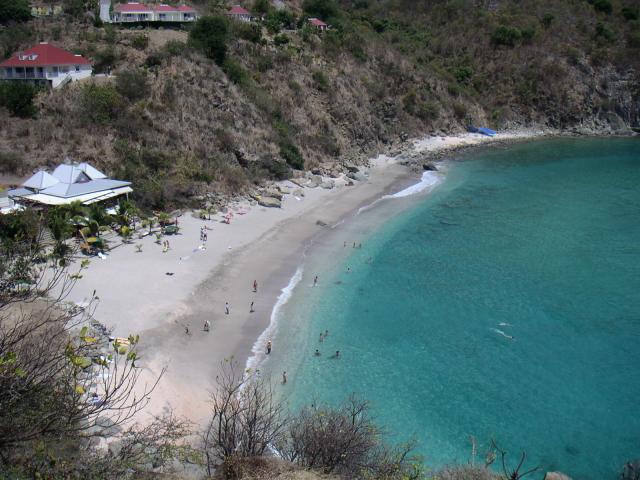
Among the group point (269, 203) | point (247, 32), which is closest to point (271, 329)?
point (269, 203)

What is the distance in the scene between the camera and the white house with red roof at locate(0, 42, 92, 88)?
4525 cm

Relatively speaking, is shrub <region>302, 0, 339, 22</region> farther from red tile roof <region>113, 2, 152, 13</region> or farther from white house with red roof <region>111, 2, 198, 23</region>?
red tile roof <region>113, 2, 152, 13</region>

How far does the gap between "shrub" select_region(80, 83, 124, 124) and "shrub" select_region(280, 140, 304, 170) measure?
13983 millimetres

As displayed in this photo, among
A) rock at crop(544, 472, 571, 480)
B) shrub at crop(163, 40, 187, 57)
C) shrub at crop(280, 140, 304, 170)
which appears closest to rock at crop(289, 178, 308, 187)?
shrub at crop(280, 140, 304, 170)

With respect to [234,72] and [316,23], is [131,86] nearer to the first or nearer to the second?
[234,72]

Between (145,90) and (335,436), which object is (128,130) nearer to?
(145,90)

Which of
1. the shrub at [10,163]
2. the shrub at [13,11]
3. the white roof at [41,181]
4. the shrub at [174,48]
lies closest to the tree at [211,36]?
the shrub at [174,48]

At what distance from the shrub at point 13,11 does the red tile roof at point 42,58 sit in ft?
48.0

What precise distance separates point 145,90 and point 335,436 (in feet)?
129

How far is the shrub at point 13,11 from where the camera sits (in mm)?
56594

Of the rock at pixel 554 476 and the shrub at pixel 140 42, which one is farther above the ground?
the shrub at pixel 140 42

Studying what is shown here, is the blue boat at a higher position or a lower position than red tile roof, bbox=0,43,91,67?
lower

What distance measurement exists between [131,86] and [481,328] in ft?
111

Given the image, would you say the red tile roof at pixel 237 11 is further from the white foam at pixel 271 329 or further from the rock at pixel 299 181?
the white foam at pixel 271 329
